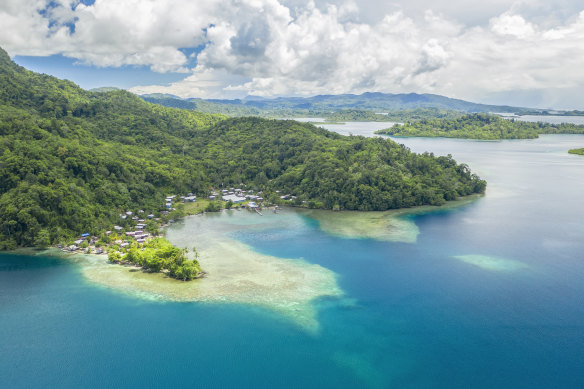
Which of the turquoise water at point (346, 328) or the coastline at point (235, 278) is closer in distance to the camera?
the turquoise water at point (346, 328)

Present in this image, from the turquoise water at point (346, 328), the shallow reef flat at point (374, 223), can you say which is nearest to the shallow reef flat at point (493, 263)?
the turquoise water at point (346, 328)

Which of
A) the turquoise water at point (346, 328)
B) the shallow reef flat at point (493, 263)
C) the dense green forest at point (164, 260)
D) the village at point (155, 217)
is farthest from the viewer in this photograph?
the village at point (155, 217)

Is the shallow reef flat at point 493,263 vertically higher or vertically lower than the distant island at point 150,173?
lower

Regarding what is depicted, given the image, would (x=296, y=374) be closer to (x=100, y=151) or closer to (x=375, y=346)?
(x=375, y=346)

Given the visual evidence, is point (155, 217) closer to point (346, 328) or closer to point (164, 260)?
point (164, 260)

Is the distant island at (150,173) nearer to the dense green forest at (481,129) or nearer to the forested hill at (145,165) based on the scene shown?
the forested hill at (145,165)

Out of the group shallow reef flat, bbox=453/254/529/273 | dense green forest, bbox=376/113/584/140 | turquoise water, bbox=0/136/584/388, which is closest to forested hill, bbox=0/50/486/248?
turquoise water, bbox=0/136/584/388

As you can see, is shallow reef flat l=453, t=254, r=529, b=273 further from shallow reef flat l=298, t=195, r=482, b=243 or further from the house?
the house

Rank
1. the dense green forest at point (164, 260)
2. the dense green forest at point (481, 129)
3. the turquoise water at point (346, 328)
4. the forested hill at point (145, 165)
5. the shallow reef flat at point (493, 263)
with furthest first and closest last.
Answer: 1. the dense green forest at point (481, 129)
2. the forested hill at point (145, 165)
3. the shallow reef flat at point (493, 263)
4. the dense green forest at point (164, 260)
5. the turquoise water at point (346, 328)
